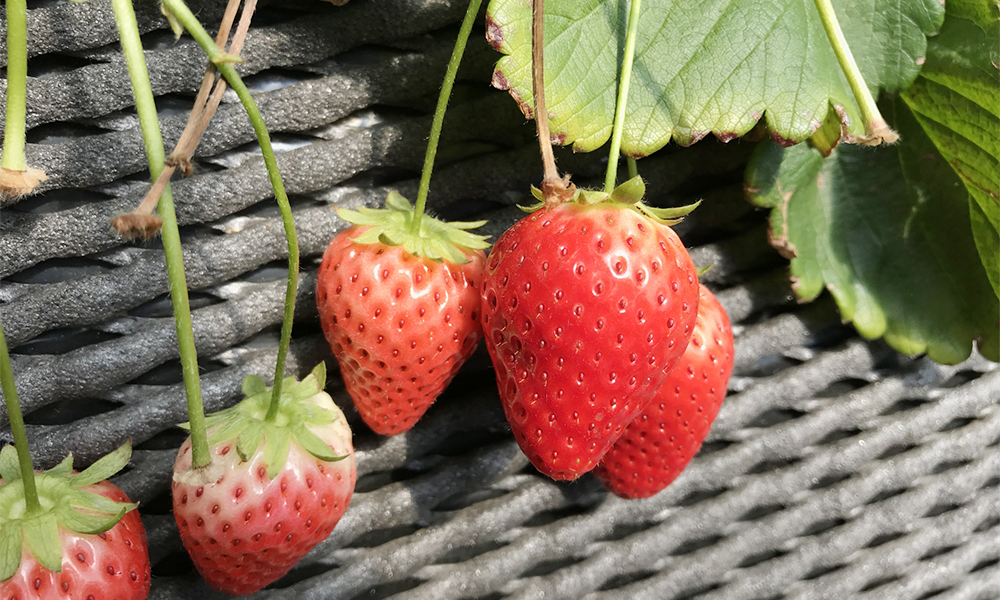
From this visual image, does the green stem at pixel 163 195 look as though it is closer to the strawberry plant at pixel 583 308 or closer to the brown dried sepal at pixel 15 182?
the brown dried sepal at pixel 15 182

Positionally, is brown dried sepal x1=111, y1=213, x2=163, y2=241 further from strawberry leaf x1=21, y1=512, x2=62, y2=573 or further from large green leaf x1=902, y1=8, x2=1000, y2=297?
large green leaf x1=902, y1=8, x2=1000, y2=297

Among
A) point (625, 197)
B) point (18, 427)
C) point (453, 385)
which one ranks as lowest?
point (453, 385)

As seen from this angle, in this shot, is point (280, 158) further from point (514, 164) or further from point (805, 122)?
point (805, 122)

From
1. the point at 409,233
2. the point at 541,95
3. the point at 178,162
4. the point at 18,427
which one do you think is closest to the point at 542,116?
the point at 541,95

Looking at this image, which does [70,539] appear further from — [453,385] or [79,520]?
[453,385]

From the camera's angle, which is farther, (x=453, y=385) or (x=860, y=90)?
(x=453, y=385)
